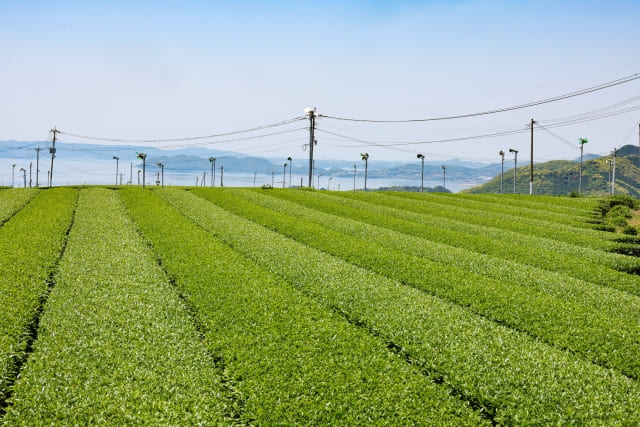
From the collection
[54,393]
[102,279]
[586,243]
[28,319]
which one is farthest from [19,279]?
[586,243]

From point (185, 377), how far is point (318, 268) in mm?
8773

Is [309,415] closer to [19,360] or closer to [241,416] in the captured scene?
[241,416]

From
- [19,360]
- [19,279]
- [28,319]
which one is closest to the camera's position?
[19,360]

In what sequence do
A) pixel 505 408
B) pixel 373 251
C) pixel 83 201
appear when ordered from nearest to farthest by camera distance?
1. pixel 505 408
2. pixel 373 251
3. pixel 83 201

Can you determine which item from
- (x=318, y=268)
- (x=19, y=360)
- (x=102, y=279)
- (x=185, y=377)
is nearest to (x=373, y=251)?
(x=318, y=268)

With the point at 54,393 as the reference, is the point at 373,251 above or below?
above

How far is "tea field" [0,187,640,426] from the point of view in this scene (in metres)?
8.17

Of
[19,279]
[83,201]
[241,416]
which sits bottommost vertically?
[241,416]

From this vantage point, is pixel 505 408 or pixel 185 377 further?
pixel 185 377

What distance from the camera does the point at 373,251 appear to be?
20.6 m

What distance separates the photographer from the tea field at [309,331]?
26.8 ft

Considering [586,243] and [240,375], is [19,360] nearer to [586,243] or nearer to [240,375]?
[240,375]

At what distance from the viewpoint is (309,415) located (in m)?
7.87

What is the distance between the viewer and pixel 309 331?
11.3 metres
